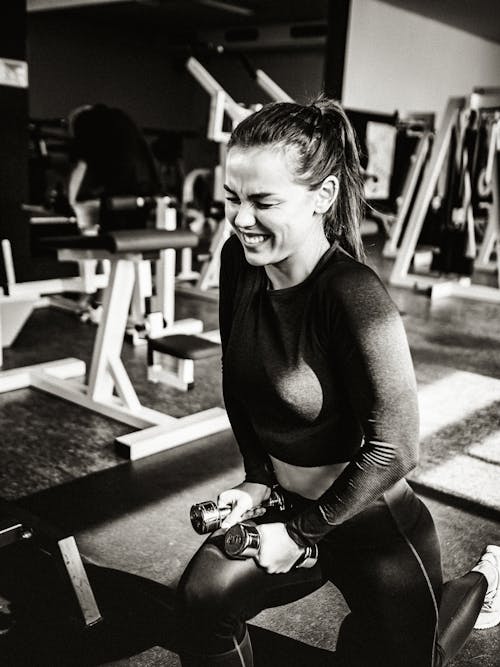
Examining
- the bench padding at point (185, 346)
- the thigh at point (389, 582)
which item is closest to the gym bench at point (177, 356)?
the bench padding at point (185, 346)

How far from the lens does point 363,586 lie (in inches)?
41.6

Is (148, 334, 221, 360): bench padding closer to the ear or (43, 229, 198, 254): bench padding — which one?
(43, 229, 198, 254): bench padding

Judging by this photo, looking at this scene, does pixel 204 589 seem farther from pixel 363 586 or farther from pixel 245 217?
pixel 245 217

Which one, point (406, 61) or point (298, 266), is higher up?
point (406, 61)

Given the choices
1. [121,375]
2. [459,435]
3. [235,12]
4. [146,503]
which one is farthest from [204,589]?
[235,12]

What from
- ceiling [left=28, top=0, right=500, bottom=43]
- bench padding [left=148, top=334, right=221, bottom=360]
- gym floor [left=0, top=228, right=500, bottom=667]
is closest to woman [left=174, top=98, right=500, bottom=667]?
gym floor [left=0, top=228, right=500, bottom=667]

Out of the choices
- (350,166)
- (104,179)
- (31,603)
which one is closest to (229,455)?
(31,603)

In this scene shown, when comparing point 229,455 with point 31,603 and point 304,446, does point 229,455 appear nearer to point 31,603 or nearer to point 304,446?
point 31,603

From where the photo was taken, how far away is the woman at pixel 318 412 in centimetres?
98

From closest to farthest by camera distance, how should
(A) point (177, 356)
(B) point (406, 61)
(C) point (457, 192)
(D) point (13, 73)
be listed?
(A) point (177, 356) < (D) point (13, 73) < (C) point (457, 192) < (B) point (406, 61)

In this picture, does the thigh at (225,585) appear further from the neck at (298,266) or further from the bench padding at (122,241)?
the bench padding at (122,241)

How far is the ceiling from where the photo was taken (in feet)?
27.1

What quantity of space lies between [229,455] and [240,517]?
129 centimetres

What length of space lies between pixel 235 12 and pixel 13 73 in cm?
647
